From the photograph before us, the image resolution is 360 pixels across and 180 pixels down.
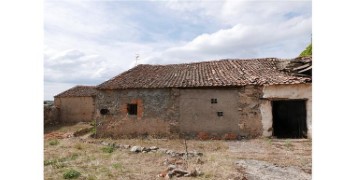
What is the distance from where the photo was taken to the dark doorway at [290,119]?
14.3 m

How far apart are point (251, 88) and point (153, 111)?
505cm

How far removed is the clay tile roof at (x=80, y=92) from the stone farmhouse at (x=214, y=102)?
466 inches

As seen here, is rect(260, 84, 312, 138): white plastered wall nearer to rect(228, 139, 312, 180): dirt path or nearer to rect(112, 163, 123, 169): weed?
rect(228, 139, 312, 180): dirt path

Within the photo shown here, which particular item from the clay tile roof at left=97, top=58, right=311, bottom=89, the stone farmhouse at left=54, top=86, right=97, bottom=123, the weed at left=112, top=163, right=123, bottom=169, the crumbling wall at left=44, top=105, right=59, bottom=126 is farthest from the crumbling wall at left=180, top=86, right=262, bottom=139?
the crumbling wall at left=44, top=105, right=59, bottom=126

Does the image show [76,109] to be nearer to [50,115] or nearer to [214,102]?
[50,115]

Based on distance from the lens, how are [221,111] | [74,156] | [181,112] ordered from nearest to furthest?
[74,156]
[221,111]
[181,112]

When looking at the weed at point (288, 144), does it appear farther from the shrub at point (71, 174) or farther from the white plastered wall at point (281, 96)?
the shrub at point (71, 174)

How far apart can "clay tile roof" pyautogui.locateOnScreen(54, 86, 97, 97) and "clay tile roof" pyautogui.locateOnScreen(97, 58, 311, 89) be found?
1096 cm

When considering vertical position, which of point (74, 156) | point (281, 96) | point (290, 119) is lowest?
point (74, 156)

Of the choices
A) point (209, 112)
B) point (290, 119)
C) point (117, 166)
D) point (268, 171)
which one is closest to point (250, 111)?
point (209, 112)

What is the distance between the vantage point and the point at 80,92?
2873cm

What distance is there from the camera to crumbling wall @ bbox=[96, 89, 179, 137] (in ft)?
48.8

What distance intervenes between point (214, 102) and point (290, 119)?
15.1 ft

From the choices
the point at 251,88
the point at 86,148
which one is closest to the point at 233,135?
the point at 251,88
